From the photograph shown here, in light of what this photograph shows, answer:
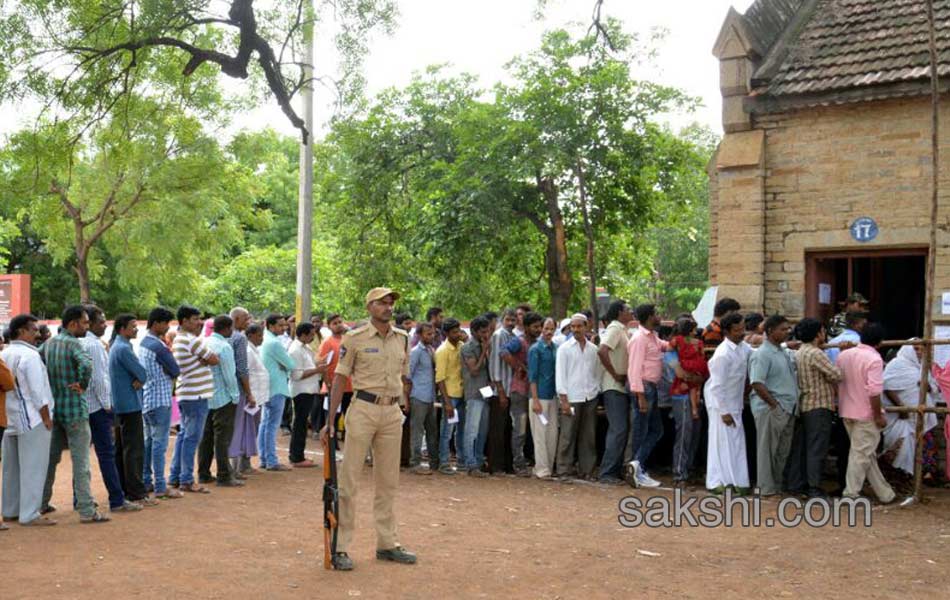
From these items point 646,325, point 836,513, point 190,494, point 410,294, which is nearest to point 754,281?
point 646,325

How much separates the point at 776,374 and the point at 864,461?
1.20 m

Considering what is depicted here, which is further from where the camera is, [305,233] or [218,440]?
[305,233]

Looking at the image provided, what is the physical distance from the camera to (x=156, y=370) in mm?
9969

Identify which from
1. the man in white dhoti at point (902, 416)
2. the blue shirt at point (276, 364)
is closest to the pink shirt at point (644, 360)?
the man in white dhoti at point (902, 416)

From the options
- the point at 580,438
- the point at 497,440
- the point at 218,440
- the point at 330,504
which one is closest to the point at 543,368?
the point at 580,438

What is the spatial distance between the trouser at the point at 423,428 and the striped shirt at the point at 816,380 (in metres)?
4.37

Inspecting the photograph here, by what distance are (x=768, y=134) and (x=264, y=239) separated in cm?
3705

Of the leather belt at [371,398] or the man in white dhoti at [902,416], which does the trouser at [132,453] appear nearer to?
the leather belt at [371,398]

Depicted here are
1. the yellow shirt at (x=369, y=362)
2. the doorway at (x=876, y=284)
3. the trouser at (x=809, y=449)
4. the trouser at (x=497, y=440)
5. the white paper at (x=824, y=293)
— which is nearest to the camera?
the yellow shirt at (x=369, y=362)

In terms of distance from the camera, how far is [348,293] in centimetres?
2655

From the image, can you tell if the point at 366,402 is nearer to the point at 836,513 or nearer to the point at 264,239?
the point at 836,513

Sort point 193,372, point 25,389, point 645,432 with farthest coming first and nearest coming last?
point 645,432 < point 193,372 < point 25,389

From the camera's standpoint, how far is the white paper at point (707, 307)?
14.1 meters

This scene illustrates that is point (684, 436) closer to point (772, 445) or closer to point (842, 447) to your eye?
point (772, 445)
